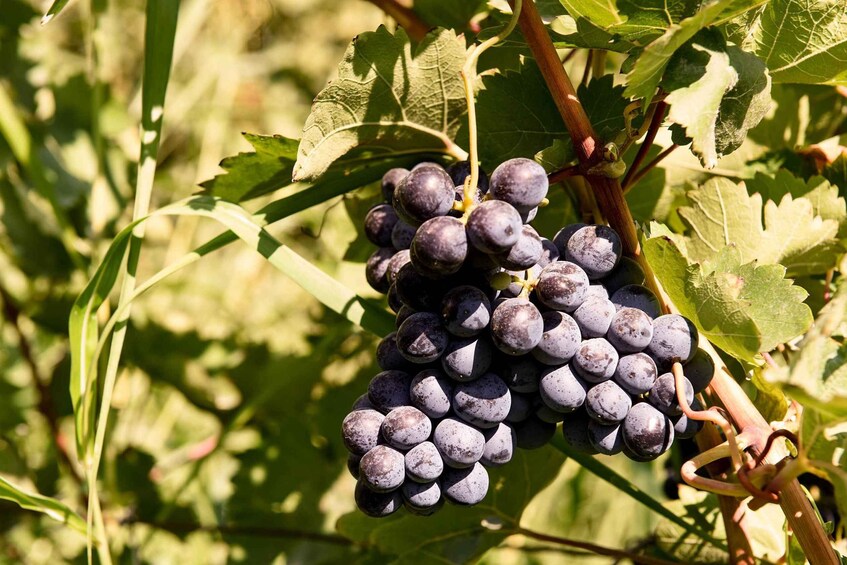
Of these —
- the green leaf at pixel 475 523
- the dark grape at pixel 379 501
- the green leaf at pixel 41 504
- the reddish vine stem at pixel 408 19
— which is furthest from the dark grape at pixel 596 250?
the green leaf at pixel 41 504

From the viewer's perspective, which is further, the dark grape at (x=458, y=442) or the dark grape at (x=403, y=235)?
the dark grape at (x=403, y=235)

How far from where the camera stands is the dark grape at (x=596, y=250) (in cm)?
59

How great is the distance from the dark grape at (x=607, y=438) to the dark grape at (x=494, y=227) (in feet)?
0.53

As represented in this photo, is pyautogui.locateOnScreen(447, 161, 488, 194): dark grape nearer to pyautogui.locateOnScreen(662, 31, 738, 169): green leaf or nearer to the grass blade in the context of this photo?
pyautogui.locateOnScreen(662, 31, 738, 169): green leaf

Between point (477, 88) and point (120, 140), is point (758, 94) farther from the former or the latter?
point (120, 140)

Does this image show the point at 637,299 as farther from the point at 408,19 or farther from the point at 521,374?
the point at 408,19

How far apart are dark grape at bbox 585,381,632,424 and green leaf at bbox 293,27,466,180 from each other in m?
0.27

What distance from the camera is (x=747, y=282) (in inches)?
23.9

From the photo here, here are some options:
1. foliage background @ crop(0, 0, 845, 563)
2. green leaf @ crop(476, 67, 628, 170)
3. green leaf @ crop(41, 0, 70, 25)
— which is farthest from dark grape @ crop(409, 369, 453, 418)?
green leaf @ crop(41, 0, 70, 25)

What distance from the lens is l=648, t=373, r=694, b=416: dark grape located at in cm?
57

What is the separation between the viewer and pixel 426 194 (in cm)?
55

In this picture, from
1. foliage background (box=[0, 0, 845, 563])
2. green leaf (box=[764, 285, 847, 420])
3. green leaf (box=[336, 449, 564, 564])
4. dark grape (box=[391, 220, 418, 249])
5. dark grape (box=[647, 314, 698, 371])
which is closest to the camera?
green leaf (box=[764, 285, 847, 420])

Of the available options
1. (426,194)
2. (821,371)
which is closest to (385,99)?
(426,194)

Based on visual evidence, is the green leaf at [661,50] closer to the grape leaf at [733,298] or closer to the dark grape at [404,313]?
the grape leaf at [733,298]
